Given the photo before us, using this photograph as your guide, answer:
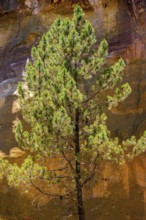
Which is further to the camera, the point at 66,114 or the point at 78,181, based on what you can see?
the point at 78,181

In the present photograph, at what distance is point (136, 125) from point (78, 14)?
16.5 ft

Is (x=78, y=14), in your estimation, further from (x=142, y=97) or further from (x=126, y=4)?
(x=126, y=4)

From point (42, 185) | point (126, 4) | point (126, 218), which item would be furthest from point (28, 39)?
point (126, 218)

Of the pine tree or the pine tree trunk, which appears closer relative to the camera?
the pine tree

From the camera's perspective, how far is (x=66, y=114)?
1086 centimetres

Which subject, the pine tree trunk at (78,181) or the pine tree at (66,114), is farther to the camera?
the pine tree trunk at (78,181)

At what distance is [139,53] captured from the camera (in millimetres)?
16625

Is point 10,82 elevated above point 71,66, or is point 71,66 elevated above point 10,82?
point 10,82

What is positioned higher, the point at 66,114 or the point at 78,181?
the point at 66,114

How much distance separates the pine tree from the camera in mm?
11109

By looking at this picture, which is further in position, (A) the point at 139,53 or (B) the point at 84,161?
(A) the point at 139,53

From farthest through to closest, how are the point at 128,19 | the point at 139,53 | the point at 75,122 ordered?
the point at 128,19 → the point at 139,53 → the point at 75,122

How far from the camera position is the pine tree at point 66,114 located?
36.4 feet

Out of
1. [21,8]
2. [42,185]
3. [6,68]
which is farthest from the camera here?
[21,8]
